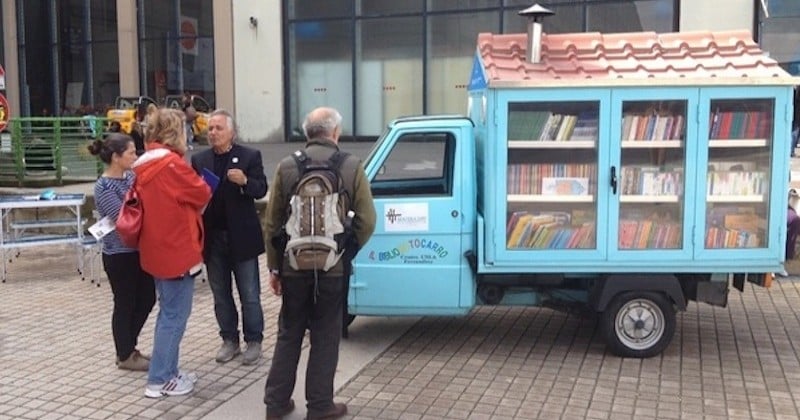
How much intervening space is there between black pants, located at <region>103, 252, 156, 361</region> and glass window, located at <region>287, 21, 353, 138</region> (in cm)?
1818

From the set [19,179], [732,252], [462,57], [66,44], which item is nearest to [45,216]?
[19,179]

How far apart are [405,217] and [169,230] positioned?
66.2 inches

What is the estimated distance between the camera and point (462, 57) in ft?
74.0

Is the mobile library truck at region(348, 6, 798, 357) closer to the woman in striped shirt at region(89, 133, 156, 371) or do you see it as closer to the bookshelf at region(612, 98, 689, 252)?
the bookshelf at region(612, 98, 689, 252)

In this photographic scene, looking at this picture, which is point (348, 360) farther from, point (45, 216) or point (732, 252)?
point (45, 216)

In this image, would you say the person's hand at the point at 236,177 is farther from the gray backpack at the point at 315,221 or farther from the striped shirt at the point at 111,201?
the gray backpack at the point at 315,221

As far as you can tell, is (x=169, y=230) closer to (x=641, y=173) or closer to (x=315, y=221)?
(x=315, y=221)

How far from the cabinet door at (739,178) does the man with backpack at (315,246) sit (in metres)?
2.52

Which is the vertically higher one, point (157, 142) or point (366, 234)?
point (157, 142)

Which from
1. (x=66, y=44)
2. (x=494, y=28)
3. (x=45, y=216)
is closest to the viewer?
(x=45, y=216)

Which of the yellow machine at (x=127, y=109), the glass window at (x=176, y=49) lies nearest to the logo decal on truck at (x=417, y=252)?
the yellow machine at (x=127, y=109)

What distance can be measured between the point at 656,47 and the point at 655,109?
71cm

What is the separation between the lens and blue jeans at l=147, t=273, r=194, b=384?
480cm

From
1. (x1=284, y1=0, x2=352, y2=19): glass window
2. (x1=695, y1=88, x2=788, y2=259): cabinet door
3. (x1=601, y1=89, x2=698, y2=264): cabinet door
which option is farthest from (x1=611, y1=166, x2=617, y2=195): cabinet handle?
(x1=284, y1=0, x2=352, y2=19): glass window
